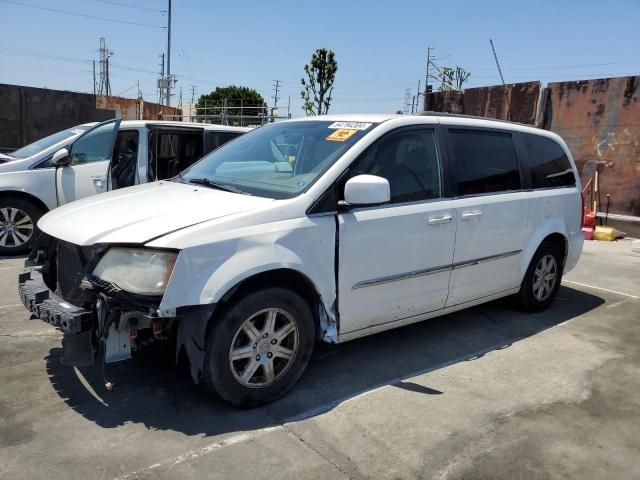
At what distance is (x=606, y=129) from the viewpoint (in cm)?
1073

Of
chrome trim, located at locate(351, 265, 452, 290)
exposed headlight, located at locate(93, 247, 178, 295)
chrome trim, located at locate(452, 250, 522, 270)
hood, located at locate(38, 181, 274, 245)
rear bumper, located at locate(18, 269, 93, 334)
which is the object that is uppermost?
hood, located at locate(38, 181, 274, 245)

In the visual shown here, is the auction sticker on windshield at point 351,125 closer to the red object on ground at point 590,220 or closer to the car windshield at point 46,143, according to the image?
the car windshield at point 46,143

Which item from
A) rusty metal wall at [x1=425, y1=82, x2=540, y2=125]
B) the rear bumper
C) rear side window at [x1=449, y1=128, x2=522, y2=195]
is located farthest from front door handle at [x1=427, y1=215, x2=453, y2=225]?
rusty metal wall at [x1=425, y1=82, x2=540, y2=125]

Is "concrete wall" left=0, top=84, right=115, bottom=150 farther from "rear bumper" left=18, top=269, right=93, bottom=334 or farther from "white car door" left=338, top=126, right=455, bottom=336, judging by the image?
"white car door" left=338, top=126, right=455, bottom=336

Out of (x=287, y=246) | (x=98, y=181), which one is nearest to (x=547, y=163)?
(x=287, y=246)

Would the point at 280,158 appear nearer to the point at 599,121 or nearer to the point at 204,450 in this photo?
the point at 204,450

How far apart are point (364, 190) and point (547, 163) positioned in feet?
9.09

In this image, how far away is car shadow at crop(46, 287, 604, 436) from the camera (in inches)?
123

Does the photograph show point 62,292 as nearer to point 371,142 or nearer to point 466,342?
point 371,142

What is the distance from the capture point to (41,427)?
2961 millimetres

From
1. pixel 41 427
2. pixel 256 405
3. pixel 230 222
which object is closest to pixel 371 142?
pixel 230 222

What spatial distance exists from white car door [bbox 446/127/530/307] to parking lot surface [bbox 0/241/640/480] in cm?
55

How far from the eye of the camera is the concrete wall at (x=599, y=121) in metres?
10.4

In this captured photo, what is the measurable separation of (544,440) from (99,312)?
8.60ft
